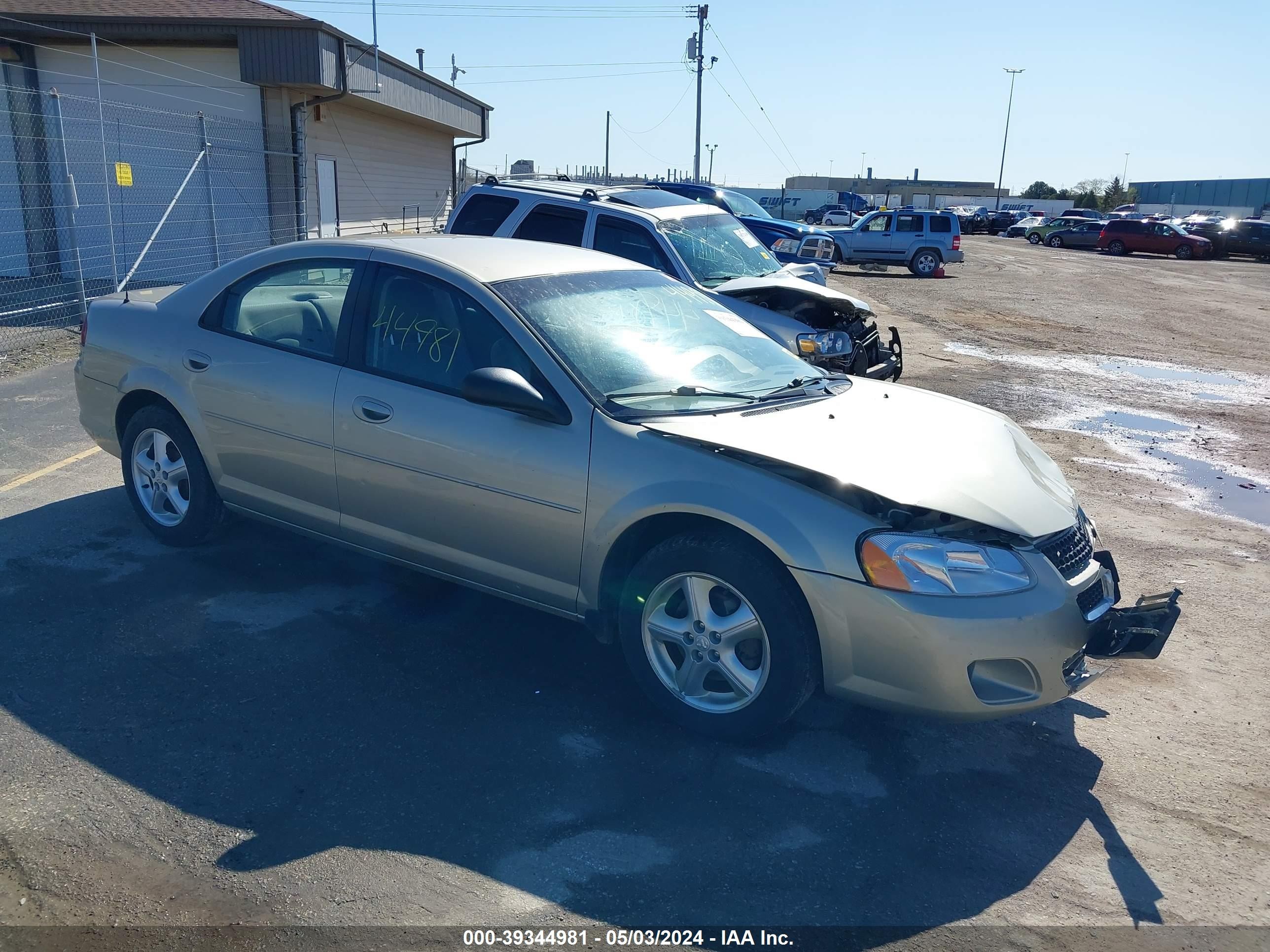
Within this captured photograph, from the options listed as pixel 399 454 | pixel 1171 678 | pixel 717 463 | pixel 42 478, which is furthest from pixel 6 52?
pixel 1171 678

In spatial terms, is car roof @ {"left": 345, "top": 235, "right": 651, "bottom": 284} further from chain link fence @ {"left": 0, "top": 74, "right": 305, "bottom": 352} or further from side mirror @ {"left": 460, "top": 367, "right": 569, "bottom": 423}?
chain link fence @ {"left": 0, "top": 74, "right": 305, "bottom": 352}

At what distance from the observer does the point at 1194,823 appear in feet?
11.6

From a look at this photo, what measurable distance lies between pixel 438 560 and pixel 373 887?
1.65 m

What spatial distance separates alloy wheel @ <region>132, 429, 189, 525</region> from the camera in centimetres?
532

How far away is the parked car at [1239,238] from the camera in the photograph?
138 ft

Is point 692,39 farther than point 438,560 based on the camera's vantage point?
Yes

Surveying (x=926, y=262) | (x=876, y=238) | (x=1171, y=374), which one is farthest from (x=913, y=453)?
(x=876, y=238)

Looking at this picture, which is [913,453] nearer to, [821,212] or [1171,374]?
[1171,374]

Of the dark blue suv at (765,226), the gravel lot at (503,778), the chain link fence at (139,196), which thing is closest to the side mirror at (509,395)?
the gravel lot at (503,778)

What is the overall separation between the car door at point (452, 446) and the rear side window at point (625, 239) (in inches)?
191

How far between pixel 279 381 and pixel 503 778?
223 cm

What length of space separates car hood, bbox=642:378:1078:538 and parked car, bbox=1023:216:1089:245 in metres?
49.3

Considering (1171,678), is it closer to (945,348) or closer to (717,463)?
(717,463)

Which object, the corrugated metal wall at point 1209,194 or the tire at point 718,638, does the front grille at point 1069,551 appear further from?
the corrugated metal wall at point 1209,194
